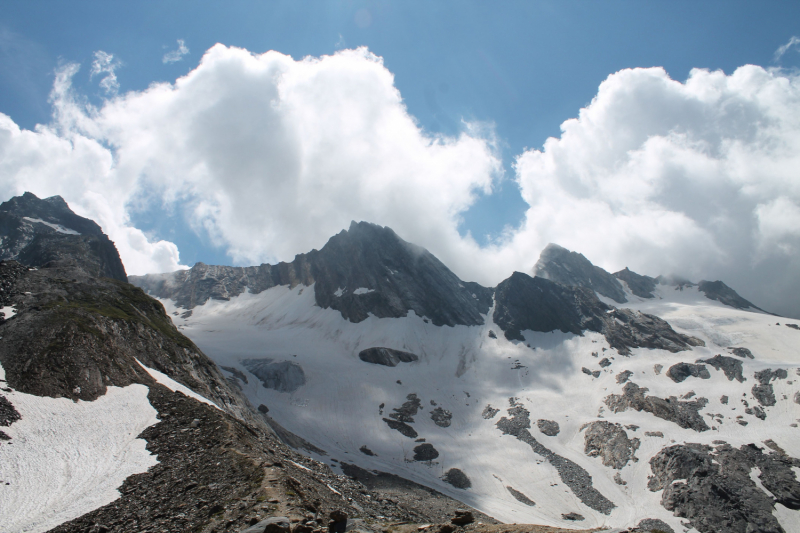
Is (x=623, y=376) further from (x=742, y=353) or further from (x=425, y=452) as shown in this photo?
(x=425, y=452)

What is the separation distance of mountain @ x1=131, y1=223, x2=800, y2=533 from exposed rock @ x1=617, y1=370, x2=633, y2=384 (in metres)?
1.05

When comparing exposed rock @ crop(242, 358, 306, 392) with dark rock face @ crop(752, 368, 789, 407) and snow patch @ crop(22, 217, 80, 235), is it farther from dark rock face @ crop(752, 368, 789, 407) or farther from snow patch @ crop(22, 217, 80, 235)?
dark rock face @ crop(752, 368, 789, 407)

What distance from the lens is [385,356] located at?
152125mm

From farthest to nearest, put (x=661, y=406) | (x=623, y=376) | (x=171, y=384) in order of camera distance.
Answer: (x=623, y=376)
(x=661, y=406)
(x=171, y=384)

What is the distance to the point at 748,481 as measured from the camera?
71750mm

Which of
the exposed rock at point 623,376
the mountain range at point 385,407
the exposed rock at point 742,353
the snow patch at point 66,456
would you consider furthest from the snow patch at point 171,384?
the exposed rock at point 742,353

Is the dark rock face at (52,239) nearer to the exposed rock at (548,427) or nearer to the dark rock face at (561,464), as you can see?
the dark rock face at (561,464)

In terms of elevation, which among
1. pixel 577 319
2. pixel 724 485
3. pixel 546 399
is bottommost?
pixel 724 485

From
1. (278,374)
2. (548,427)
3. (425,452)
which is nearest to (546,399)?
(548,427)

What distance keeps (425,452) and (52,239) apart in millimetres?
140578

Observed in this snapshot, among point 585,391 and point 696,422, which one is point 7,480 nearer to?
point 696,422

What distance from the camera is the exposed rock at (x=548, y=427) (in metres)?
104

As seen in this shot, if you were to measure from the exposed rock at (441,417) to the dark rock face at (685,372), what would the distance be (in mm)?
67011

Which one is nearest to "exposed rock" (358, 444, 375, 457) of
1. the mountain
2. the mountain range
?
the mountain
